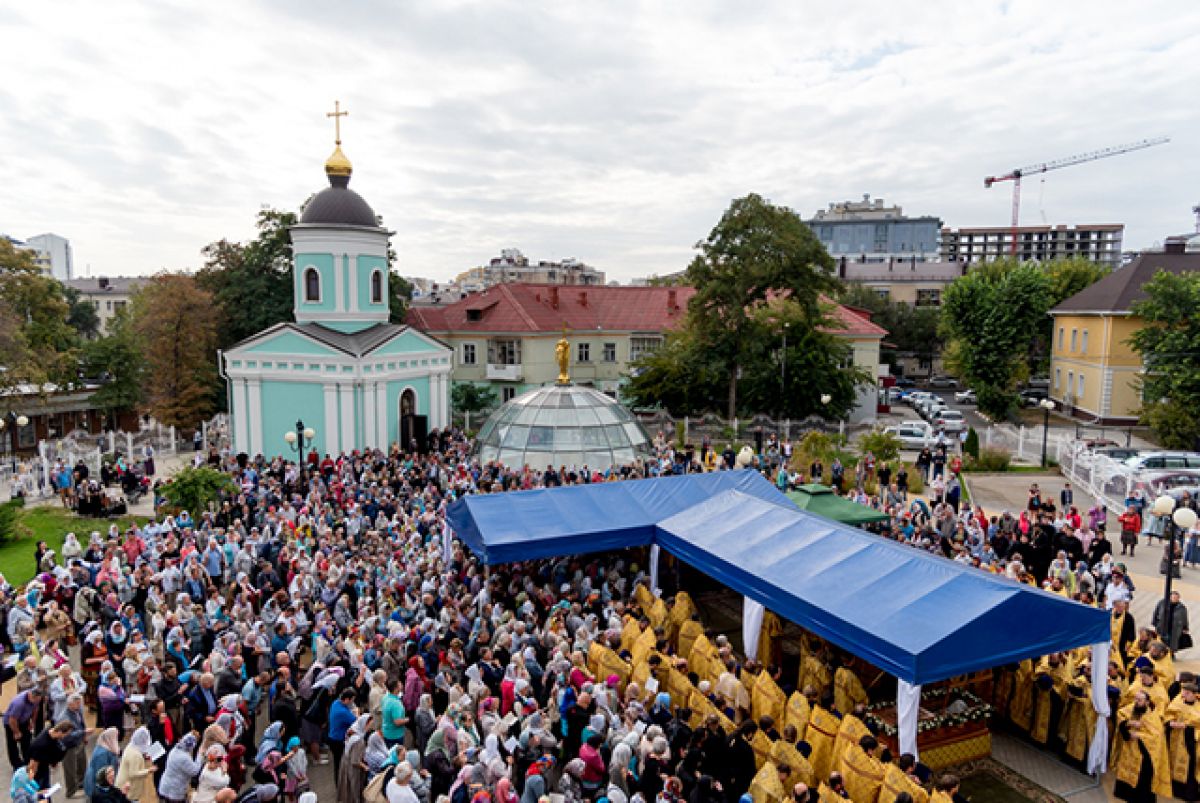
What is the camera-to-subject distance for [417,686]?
9172 millimetres

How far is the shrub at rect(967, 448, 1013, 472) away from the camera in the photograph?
2750cm

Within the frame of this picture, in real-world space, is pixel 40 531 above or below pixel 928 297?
below

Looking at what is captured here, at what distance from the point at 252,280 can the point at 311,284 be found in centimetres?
1119

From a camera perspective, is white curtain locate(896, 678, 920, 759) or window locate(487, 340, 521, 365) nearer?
white curtain locate(896, 678, 920, 759)

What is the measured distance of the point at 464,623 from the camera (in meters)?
10.8

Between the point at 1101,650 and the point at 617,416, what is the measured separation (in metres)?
14.8

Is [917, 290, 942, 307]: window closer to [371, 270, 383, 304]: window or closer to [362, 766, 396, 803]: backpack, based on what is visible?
[371, 270, 383, 304]: window

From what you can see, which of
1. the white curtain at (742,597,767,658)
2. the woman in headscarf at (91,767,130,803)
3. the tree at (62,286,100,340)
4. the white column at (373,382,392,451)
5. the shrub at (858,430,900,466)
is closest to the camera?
the woman in headscarf at (91,767,130,803)

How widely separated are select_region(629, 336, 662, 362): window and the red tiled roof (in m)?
0.77

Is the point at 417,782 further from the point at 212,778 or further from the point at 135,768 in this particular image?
the point at 135,768

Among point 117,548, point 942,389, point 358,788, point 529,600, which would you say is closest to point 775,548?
point 529,600

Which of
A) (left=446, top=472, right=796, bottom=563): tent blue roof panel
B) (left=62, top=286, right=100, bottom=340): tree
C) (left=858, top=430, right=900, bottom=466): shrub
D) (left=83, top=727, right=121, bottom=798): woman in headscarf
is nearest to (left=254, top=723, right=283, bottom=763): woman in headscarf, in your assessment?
(left=83, top=727, right=121, bottom=798): woman in headscarf

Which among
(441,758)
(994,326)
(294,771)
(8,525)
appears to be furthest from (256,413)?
(994,326)

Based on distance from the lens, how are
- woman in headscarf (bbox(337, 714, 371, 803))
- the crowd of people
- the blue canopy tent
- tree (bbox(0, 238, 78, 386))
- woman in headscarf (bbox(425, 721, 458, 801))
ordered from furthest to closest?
1. tree (bbox(0, 238, 78, 386))
2. the blue canopy tent
3. woman in headscarf (bbox(337, 714, 371, 803))
4. woman in headscarf (bbox(425, 721, 458, 801))
5. the crowd of people
